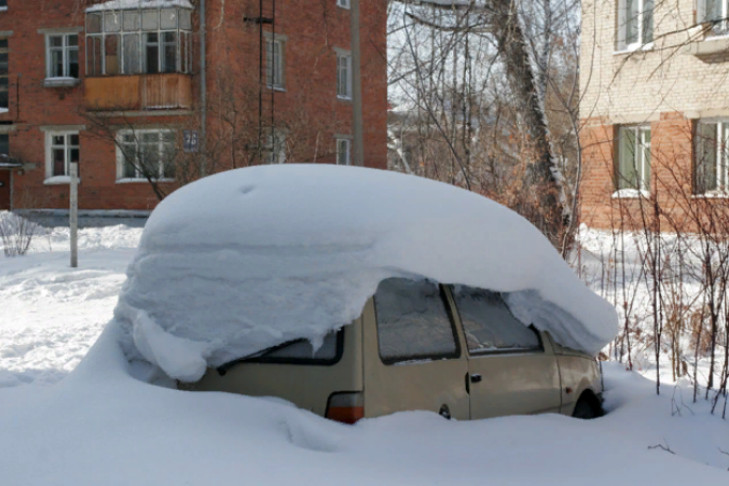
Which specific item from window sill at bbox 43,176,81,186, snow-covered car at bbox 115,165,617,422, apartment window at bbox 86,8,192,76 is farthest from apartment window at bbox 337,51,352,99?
snow-covered car at bbox 115,165,617,422

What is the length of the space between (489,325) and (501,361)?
0.22 m

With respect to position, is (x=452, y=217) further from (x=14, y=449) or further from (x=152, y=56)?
(x=152, y=56)

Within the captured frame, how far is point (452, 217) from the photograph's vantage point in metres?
5.01

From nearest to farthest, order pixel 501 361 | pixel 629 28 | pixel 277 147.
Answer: pixel 501 361
pixel 629 28
pixel 277 147

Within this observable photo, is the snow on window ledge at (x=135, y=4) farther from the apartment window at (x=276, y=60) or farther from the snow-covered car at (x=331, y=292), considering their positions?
the snow-covered car at (x=331, y=292)

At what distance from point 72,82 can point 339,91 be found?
9349mm

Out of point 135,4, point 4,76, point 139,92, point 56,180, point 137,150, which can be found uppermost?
point 135,4

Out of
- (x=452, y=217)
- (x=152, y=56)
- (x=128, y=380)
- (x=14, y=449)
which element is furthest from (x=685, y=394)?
(x=152, y=56)

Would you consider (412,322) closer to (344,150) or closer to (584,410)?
(584,410)

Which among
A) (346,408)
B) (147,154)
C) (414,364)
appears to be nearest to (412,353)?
(414,364)

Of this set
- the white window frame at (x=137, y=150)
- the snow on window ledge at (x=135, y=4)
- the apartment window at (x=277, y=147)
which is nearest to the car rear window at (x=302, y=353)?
the apartment window at (x=277, y=147)

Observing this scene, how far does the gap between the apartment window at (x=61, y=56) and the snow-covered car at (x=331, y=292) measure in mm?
28563

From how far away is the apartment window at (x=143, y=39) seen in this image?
97.1ft

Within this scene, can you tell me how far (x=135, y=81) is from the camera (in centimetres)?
2964
